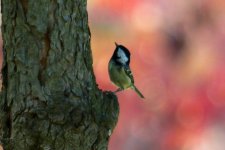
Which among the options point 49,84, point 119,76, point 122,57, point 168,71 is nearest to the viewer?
point 49,84

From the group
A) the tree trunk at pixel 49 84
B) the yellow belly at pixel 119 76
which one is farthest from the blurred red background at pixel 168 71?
the tree trunk at pixel 49 84

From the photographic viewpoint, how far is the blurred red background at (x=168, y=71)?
7402 millimetres

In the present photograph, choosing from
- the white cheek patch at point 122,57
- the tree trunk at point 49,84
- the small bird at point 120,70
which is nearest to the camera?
the tree trunk at point 49,84

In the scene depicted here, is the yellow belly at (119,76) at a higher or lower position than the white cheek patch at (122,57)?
lower

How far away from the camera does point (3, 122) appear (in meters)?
3.65

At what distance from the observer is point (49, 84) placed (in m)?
3.62

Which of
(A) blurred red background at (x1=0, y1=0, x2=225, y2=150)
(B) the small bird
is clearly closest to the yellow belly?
(B) the small bird

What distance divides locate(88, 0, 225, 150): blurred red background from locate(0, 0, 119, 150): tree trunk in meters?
3.57

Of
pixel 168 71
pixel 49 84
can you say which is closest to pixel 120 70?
pixel 49 84

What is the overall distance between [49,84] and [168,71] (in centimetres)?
392

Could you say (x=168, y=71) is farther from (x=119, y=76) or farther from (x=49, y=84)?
(x=49, y=84)

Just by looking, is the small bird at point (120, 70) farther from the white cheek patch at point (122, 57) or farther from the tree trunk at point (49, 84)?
the tree trunk at point (49, 84)

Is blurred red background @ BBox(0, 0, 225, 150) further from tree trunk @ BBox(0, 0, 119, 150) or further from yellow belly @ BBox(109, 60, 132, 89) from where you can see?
tree trunk @ BBox(0, 0, 119, 150)

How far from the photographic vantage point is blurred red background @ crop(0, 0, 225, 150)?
24.3 feet
